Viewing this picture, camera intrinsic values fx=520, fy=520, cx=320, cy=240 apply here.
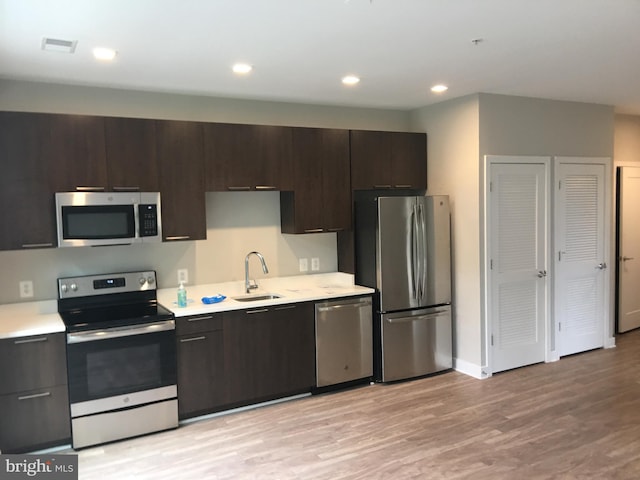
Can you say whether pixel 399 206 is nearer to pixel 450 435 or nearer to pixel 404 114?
pixel 404 114

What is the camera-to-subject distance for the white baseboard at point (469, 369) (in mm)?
4648

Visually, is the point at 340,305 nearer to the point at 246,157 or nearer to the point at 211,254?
the point at 211,254

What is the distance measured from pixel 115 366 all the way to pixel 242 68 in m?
2.19

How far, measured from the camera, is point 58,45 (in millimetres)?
2945

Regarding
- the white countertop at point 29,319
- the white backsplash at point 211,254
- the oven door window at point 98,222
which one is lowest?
the white countertop at point 29,319

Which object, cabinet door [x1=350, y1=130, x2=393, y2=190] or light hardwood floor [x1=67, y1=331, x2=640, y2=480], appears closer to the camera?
light hardwood floor [x1=67, y1=331, x2=640, y2=480]

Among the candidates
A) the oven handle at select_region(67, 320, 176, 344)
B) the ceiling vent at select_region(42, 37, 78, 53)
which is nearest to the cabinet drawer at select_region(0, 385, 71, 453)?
the oven handle at select_region(67, 320, 176, 344)

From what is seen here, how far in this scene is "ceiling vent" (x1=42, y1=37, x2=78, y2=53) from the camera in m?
2.87

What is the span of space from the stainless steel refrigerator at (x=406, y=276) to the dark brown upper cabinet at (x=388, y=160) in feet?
0.92

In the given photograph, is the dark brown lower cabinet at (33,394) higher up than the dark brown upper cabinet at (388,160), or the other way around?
the dark brown upper cabinet at (388,160)

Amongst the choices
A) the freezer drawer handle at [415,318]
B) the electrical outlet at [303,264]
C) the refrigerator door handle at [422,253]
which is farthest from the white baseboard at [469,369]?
the electrical outlet at [303,264]

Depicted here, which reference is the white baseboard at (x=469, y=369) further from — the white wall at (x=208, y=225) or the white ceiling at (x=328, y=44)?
the white ceiling at (x=328, y=44)

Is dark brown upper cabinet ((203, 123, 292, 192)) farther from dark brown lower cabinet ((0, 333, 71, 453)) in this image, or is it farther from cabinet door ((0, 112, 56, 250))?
dark brown lower cabinet ((0, 333, 71, 453))

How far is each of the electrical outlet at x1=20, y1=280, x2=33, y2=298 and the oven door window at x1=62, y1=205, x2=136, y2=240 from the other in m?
0.55
